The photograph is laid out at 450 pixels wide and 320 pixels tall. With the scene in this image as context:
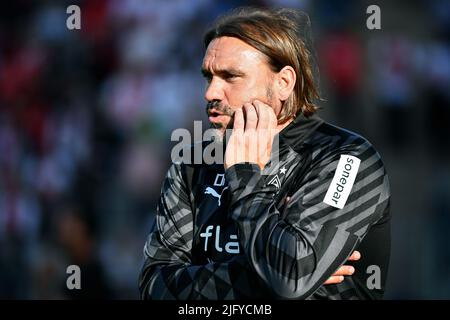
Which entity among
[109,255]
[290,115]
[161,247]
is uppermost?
[290,115]

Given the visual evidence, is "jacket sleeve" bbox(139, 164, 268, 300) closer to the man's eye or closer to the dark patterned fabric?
the dark patterned fabric

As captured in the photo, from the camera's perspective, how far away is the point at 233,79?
3.43 metres

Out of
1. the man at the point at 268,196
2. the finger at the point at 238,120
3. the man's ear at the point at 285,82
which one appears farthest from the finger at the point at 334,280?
the man's ear at the point at 285,82

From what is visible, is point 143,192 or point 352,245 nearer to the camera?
point 352,245

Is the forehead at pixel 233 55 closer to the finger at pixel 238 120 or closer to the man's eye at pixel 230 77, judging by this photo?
the man's eye at pixel 230 77

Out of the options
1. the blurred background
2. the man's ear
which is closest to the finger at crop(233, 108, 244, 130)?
the man's ear

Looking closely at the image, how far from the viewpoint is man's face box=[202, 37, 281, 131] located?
3.41 meters

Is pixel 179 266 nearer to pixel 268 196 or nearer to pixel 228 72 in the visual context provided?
pixel 268 196

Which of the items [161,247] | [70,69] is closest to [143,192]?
[70,69]

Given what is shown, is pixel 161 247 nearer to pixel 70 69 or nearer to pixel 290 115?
pixel 290 115

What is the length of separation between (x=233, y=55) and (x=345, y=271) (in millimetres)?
972

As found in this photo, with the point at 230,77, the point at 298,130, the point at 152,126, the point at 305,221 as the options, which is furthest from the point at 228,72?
the point at 152,126
